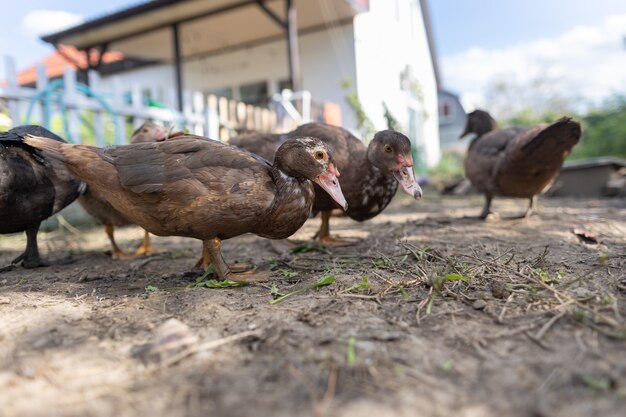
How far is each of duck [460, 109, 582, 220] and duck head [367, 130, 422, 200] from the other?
1490 mm

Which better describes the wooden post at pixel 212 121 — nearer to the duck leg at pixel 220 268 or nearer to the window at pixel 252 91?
the duck leg at pixel 220 268

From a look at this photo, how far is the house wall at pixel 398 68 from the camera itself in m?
12.4

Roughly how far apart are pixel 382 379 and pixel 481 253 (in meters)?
1.96

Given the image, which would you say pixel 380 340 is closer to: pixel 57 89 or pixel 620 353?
pixel 620 353

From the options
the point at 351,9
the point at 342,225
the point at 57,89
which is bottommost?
the point at 342,225

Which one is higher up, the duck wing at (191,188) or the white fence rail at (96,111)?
the white fence rail at (96,111)

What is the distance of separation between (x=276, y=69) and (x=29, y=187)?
11.2 m

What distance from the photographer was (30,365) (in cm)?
163

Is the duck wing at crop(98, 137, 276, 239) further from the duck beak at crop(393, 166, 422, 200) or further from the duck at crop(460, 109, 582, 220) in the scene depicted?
the duck at crop(460, 109, 582, 220)

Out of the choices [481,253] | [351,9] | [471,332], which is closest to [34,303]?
[471,332]

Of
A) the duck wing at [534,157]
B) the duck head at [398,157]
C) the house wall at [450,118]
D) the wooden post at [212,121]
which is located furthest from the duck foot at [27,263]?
the house wall at [450,118]

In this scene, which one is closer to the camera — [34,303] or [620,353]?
[620,353]

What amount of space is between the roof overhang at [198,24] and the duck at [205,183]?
830cm

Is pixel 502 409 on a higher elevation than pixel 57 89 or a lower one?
lower
